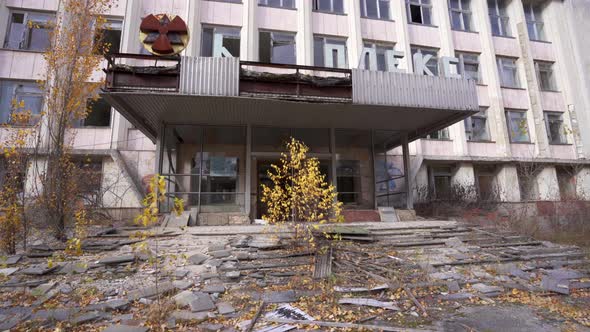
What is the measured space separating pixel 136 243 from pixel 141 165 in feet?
21.7

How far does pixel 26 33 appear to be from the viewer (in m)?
13.4

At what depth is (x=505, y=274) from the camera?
588cm

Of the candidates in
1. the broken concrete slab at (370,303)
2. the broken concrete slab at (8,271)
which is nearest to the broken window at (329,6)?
the broken concrete slab at (370,303)

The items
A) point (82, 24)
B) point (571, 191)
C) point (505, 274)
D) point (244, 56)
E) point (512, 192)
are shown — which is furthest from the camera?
point (571, 191)

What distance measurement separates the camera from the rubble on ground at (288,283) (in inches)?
155

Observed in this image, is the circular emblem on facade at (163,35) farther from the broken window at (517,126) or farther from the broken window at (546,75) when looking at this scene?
the broken window at (546,75)

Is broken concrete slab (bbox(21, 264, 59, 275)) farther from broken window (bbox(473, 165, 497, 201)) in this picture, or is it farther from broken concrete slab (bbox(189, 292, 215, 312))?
broken window (bbox(473, 165, 497, 201))

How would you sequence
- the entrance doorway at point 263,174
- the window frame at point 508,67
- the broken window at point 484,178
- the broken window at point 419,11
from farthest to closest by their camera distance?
the window frame at point 508,67 < the broken window at point 419,11 < the broken window at point 484,178 < the entrance doorway at point 263,174

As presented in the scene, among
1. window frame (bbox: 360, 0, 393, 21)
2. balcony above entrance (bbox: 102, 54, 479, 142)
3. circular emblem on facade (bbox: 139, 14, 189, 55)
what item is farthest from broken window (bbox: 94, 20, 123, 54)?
window frame (bbox: 360, 0, 393, 21)

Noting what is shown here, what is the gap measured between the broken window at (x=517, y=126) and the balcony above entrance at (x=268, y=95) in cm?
931

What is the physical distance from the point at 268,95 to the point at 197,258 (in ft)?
17.2

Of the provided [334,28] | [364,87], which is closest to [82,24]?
[364,87]

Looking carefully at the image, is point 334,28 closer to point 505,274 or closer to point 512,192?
point 512,192

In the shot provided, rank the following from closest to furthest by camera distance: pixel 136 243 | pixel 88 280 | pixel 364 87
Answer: pixel 88 280 → pixel 136 243 → pixel 364 87
